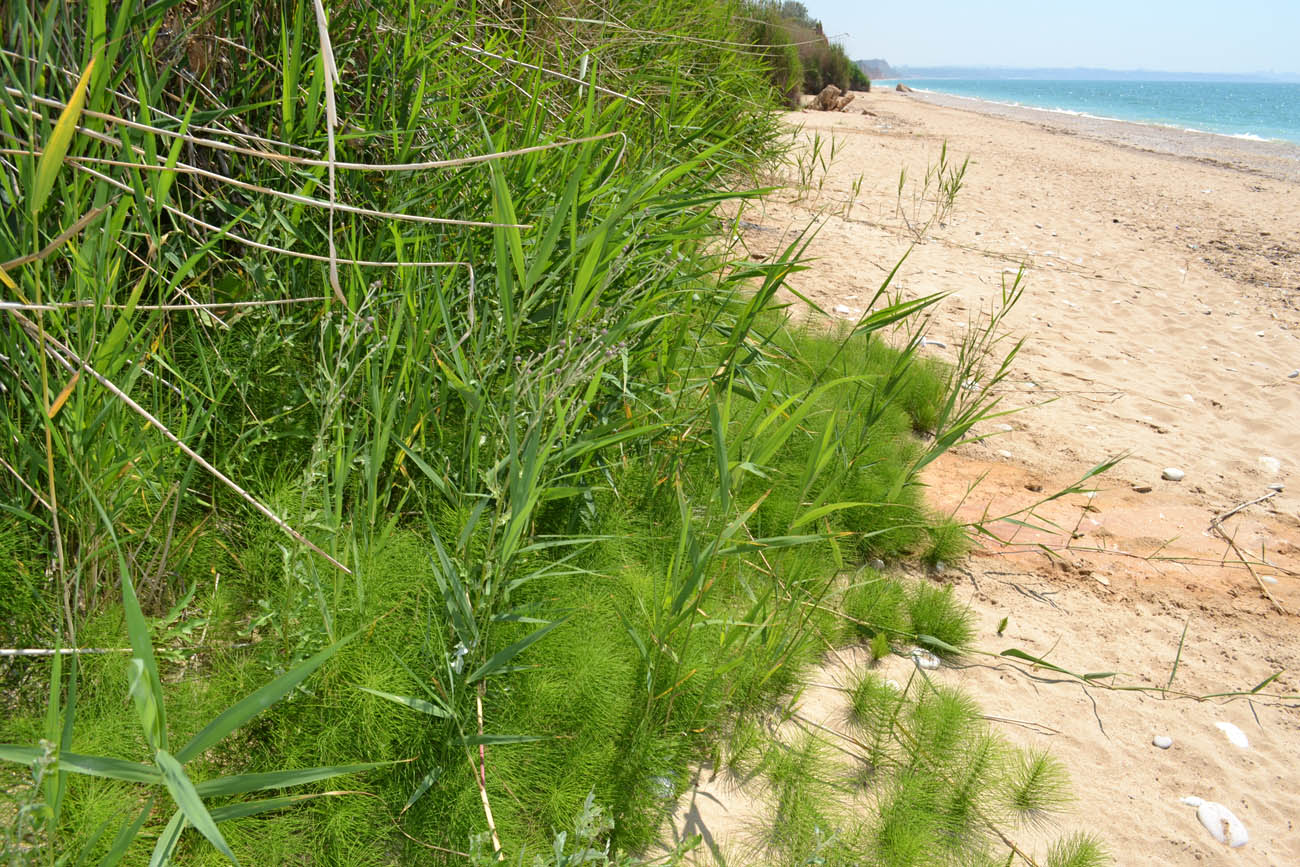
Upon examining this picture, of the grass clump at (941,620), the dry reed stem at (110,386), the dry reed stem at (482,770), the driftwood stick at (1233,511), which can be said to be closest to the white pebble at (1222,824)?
the grass clump at (941,620)

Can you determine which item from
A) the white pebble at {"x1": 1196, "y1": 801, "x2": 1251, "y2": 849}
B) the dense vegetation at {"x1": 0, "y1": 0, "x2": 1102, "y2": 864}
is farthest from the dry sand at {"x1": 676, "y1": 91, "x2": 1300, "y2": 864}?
the dense vegetation at {"x1": 0, "y1": 0, "x2": 1102, "y2": 864}

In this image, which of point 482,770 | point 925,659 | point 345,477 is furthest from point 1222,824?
point 345,477

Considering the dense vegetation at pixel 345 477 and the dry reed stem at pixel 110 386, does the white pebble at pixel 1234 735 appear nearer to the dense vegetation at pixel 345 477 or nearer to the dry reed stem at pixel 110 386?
the dense vegetation at pixel 345 477

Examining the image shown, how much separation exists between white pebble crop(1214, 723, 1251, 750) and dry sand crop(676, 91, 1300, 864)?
0.03 m

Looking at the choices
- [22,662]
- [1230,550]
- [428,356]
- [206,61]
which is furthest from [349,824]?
[1230,550]

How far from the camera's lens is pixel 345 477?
1541 mm

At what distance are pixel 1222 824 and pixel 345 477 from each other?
215cm

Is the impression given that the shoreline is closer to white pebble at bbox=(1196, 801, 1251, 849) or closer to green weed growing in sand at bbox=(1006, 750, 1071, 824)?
white pebble at bbox=(1196, 801, 1251, 849)

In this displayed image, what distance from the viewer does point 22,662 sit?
1.53 meters

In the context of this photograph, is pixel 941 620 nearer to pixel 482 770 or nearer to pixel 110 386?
pixel 482 770

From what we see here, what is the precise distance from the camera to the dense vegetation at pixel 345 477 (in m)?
1.38

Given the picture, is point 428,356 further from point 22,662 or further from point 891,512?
point 891,512

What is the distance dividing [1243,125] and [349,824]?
159ft

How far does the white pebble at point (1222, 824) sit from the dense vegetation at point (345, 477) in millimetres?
973
